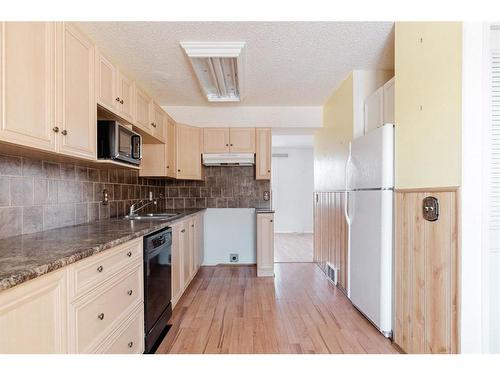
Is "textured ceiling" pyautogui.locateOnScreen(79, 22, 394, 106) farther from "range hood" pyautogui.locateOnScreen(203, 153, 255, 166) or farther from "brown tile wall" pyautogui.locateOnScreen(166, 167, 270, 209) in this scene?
"brown tile wall" pyautogui.locateOnScreen(166, 167, 270, 209)

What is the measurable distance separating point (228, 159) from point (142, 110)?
1.46 metres

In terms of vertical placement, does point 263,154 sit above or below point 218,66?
below

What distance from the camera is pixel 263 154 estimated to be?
12.1 feet

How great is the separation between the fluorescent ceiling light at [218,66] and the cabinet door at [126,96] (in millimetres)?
564

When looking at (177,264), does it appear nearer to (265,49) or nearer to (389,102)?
(265,49)

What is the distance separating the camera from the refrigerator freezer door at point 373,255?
1.86 metres

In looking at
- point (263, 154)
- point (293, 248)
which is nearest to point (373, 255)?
A: point (263, 154)

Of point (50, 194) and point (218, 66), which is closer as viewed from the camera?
point (50, 194)

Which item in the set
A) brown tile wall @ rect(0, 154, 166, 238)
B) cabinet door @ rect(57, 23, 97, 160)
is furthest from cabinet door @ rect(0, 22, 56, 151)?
brown tile wall @ rect(0, 154, 166, 238)

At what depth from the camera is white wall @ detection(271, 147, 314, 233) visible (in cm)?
700

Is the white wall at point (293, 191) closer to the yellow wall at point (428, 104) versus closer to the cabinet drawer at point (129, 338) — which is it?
the yellow wall at point (428, 104)

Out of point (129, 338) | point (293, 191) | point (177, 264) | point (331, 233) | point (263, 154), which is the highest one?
point (263, 154)

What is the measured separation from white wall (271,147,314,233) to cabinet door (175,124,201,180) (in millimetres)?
3672
